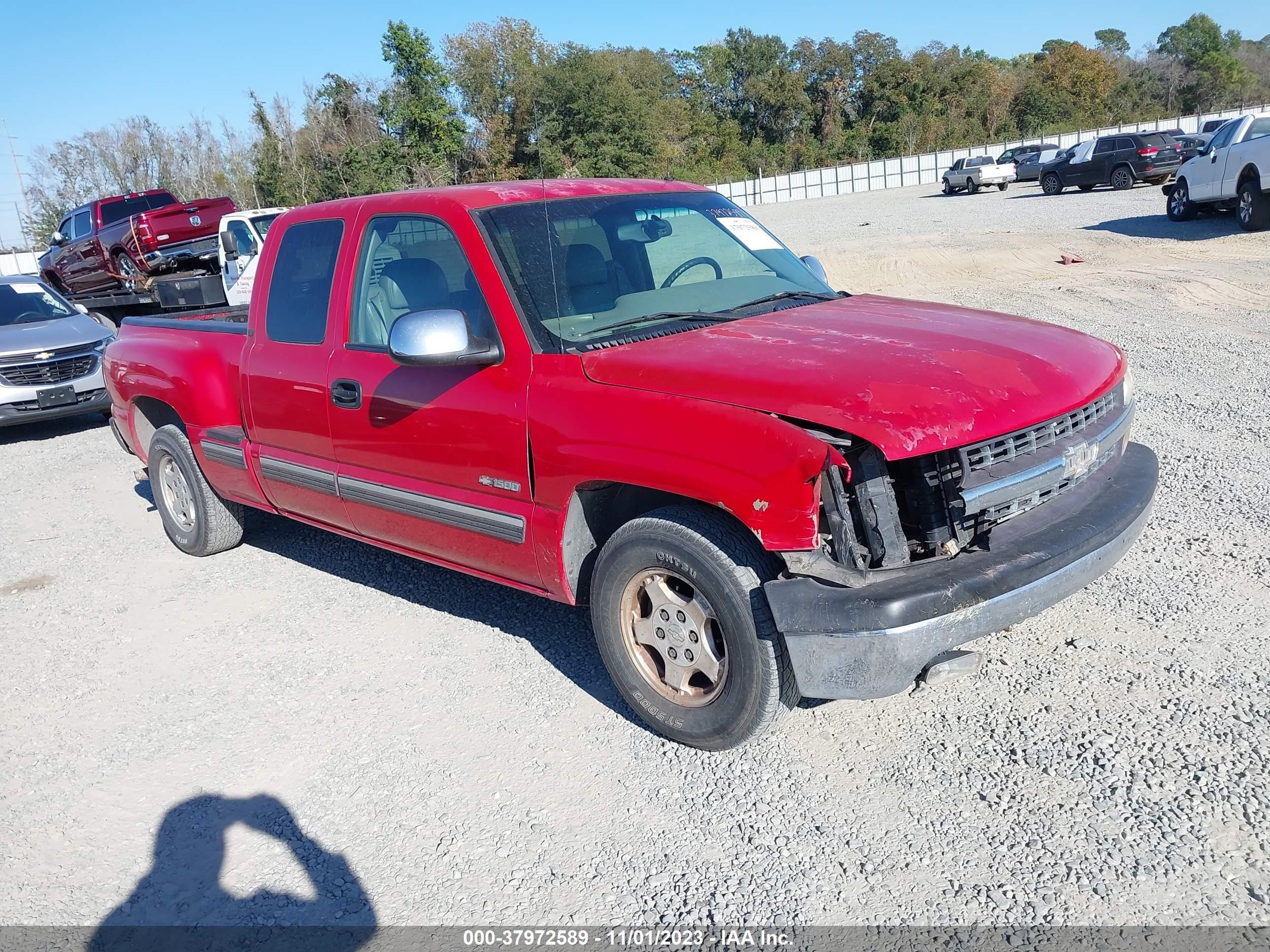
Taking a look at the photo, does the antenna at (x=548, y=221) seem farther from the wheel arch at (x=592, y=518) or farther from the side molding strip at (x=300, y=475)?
the side molding strip at (x=300, y=475)

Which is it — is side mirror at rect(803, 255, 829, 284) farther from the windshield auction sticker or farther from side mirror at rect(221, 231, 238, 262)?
side mirror at rect(221, 231, 238, 262)

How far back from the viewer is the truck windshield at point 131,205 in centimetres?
1886

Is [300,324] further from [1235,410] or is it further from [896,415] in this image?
[1235,410]

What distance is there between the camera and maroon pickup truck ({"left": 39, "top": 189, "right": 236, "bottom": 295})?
17.2 meters

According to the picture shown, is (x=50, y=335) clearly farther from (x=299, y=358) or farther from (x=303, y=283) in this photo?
(x=299, y=358)

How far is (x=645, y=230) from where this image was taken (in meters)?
4.46

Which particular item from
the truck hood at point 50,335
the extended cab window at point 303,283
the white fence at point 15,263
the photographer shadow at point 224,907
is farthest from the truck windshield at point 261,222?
the white fence at point 15,263

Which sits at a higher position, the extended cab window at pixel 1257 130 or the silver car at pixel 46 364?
the extended cab window at pixel 1257 130

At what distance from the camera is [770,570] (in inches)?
129

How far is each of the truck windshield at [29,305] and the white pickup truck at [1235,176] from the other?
1757 cm

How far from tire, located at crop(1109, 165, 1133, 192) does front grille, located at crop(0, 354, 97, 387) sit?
1107 inches

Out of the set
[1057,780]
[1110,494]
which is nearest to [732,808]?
[1057,780]

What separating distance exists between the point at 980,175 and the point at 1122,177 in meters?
8.99

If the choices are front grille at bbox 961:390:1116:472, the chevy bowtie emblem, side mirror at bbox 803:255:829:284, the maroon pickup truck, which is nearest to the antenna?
side mirror at bbox 803:255:829:284
